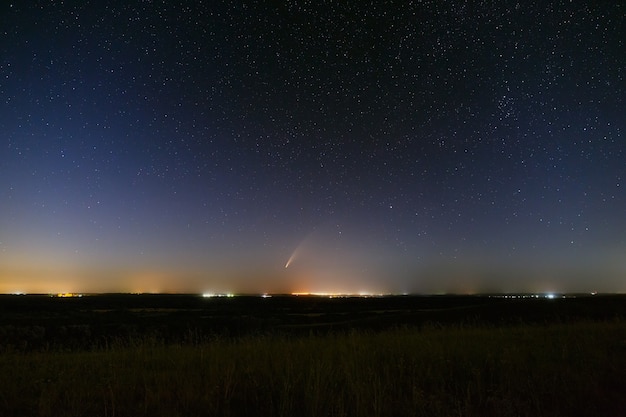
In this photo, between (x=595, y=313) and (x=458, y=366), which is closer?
(x=458, y=366)

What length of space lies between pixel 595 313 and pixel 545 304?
21.6 feet

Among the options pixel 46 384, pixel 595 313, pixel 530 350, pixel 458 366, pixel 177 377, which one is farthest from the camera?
pixel 595 313

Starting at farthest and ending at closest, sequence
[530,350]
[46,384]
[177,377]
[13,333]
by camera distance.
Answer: [13,333] < [530,350] < [177,377] < [46,384]

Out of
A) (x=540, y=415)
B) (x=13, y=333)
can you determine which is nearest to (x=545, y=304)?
(x=540, y=415)

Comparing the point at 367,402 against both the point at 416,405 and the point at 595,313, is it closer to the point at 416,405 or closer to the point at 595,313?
the point at 416,405

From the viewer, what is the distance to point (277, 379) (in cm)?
602

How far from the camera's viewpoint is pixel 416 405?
4816mm

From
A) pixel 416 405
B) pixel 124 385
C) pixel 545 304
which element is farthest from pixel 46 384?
pixel 545 304

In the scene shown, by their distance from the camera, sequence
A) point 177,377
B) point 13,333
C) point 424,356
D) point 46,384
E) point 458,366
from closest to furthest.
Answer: point 46,384
point 177,377
point 458,366
point 424,356
point 13,333

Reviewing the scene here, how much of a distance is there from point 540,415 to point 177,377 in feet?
14.7

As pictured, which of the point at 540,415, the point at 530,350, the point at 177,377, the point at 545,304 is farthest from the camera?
the point at 545,304

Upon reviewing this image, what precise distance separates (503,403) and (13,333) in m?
32.2

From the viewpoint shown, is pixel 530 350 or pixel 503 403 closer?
pixel 503 403

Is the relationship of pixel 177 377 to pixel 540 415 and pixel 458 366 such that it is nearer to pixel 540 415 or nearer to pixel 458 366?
pixel 458 366
